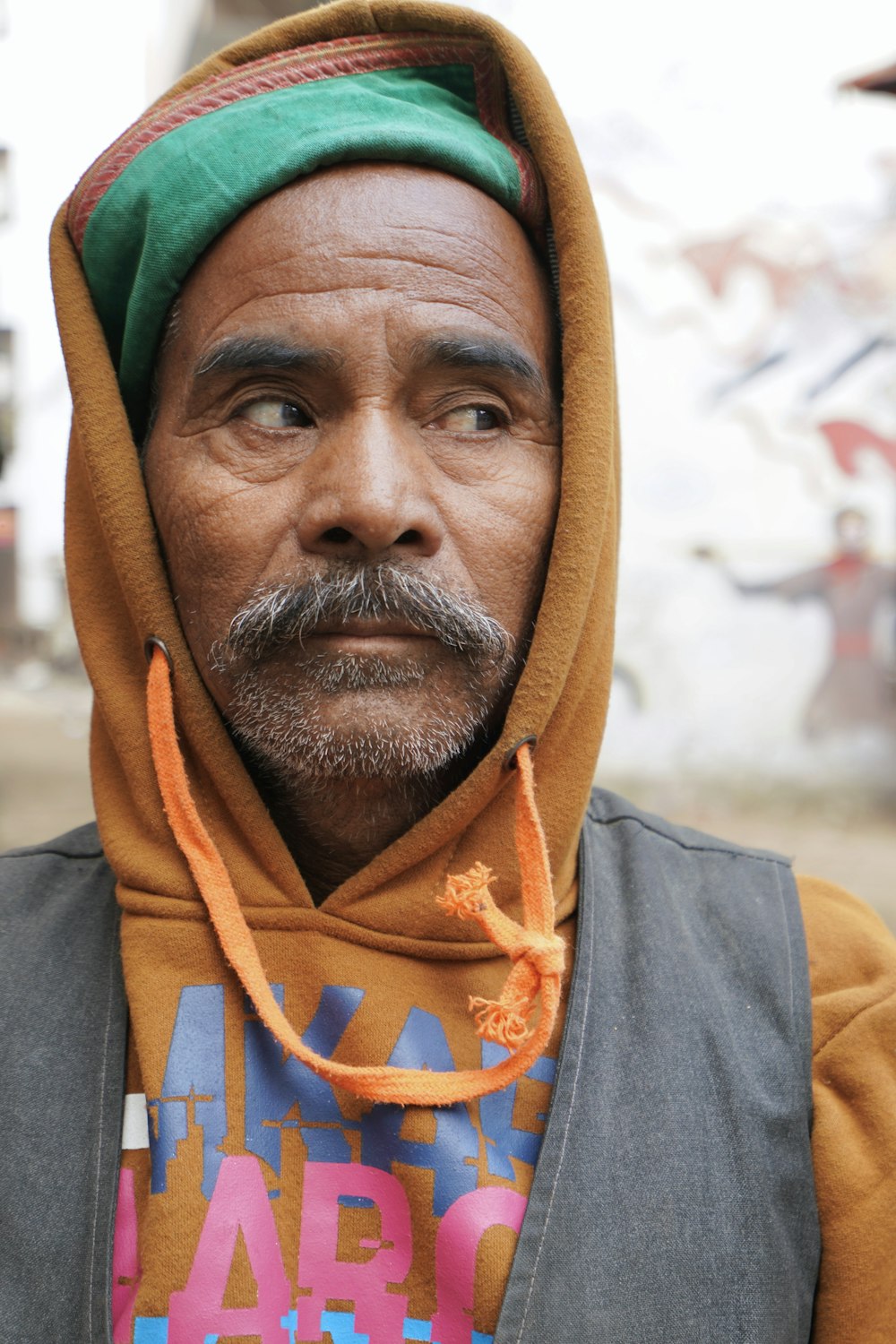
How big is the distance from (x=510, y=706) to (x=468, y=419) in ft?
1.43

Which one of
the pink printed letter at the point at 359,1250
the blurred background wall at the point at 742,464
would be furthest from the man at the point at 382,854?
the blurred background wall at the point at 742,464

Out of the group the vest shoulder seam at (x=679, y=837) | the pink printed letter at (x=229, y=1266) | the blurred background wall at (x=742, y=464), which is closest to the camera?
the pink printed letter at (x=229, y=1266)

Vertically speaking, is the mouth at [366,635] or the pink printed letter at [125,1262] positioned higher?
the mouth at [366,635]

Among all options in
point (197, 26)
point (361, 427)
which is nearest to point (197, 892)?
point (361, 427)

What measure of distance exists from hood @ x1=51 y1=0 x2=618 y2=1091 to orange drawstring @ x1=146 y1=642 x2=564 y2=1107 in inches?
1.8

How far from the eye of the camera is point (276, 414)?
1.56 meters

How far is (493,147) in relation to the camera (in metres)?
1.66

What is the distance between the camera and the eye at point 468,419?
5.17ft

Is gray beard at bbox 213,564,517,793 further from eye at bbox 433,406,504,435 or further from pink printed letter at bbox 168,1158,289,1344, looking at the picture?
pink printed letter at bbox 168,1158,289,1344

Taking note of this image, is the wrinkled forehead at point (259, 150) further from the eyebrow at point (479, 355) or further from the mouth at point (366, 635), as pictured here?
the mouth at point (366, 635)

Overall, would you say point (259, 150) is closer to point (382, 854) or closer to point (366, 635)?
point (366, 635)

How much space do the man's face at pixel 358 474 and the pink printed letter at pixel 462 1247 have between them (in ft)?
1.83

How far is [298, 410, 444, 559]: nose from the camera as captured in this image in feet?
4.64

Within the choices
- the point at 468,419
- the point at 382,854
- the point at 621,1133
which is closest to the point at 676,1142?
the point at 621,1133
